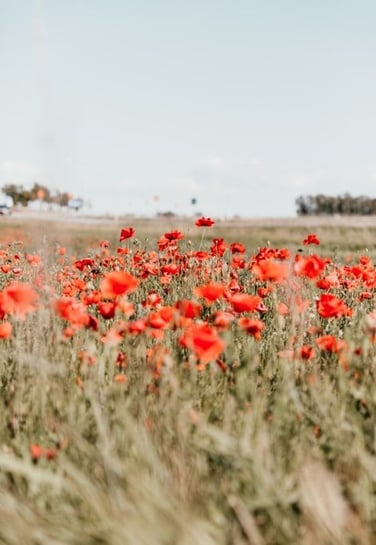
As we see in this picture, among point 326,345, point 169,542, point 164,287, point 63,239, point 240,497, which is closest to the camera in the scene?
point 169,542

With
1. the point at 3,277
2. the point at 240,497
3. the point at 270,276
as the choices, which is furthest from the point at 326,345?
the point at 3,277

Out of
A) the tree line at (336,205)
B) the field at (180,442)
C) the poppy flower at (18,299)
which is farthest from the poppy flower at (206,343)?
the tree line at (336,205)

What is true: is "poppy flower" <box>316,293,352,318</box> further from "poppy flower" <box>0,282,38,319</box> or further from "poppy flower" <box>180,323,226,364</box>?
"poppy flower" <box>0,282,38,319</box>

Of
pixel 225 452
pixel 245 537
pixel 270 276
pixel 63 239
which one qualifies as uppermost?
pixel 63 239

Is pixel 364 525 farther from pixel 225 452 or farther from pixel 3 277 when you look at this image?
pixel 3 277

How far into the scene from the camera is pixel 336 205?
122188mm

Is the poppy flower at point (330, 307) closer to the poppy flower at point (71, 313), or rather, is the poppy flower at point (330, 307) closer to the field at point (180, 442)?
the field at point (180, 442)

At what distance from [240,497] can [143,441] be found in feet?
0.96

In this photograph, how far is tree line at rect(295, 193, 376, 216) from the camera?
122 meters

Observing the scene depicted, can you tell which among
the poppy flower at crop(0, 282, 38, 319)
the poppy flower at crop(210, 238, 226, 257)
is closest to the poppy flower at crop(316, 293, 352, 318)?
the poppy flower at crop(0, 282, 38, 319)

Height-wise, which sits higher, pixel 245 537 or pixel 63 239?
pixel 63 239

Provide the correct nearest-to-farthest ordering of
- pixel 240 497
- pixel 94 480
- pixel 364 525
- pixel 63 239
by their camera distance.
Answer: pixel 364 525 → pixel 240 497 → pixel 94 480 → pixel 63 239

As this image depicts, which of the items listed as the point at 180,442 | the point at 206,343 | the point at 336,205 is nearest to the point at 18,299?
the point at 206,343

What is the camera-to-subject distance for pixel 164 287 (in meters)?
4.74
